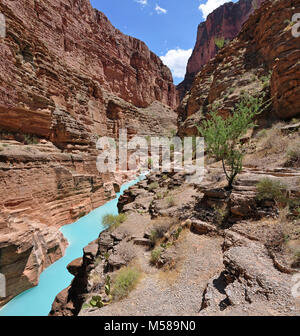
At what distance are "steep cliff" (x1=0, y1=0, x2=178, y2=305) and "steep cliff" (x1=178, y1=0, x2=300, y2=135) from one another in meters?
10.3

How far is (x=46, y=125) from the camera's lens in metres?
10.5

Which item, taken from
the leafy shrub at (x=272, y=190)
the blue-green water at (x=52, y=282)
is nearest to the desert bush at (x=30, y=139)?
the blue-green water at (x=52, y=282)

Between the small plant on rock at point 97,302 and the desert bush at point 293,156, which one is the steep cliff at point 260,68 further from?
the small plant on rock at point 97,302

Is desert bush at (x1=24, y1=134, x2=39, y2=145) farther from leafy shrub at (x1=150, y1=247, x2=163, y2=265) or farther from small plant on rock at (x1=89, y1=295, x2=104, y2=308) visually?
leafy shrub at (x1=150, y1=247, x2=163, y2=265)

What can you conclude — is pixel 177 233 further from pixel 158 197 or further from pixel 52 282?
pixel 52 282

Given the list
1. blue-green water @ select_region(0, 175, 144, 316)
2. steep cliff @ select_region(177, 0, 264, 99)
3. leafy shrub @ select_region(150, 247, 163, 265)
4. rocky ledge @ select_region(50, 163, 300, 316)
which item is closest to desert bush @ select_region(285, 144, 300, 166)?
rocky ledge @ select_region(50, 163, 300, 316)

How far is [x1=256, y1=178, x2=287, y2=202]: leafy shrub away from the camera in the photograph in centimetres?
336

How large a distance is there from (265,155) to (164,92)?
40145 millimetres

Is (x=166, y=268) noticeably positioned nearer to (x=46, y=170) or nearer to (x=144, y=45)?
(x=46, y=170)

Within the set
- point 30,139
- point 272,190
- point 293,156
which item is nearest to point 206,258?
point 272,190

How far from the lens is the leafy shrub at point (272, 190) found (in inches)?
132

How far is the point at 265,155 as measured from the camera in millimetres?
6289

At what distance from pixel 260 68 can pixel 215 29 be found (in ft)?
149

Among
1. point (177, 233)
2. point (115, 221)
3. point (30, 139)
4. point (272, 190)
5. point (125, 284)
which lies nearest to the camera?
point (125, 284)
